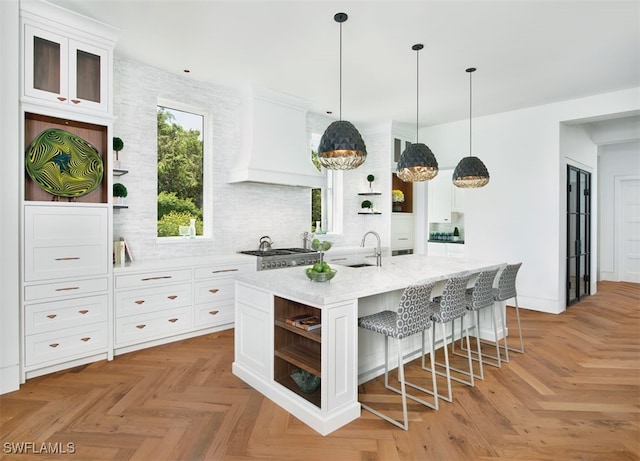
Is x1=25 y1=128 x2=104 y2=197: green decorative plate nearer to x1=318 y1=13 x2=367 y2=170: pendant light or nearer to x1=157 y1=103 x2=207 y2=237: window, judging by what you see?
x1=157 y1=103 x2=207 y2=237: window

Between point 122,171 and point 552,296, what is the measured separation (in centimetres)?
587

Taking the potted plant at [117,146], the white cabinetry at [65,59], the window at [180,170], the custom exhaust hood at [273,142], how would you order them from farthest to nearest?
the custom exhaust hood at [273,142] → the window at [180,170] → the potted plant at [117,146] → the white cabinetry at [65,59]

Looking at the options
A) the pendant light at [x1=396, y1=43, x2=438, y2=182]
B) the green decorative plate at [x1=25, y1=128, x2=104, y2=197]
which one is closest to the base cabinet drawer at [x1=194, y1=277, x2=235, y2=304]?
the green decorative plate at [x1=25, y1=128, x2=104, y2=197]

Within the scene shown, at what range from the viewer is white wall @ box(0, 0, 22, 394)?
271 cm

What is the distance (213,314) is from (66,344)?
4.65 feet

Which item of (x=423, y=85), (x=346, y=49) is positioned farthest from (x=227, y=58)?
(x=423, y=85)

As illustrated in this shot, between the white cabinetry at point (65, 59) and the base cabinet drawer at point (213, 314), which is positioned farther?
the base cabinet drawer at point (213, 314)

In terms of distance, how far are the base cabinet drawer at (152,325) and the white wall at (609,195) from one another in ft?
28.8

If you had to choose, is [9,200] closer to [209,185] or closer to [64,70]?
[64,70]

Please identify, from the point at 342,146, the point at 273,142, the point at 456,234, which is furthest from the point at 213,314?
the point at 456,234

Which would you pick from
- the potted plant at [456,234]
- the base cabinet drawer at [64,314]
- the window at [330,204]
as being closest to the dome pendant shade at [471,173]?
the window at [330,204]

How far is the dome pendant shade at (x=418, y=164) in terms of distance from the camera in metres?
3.49

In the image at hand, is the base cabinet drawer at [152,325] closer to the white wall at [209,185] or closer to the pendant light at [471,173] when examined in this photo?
the white wall at [209,185]

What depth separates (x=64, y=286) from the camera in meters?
3.08
